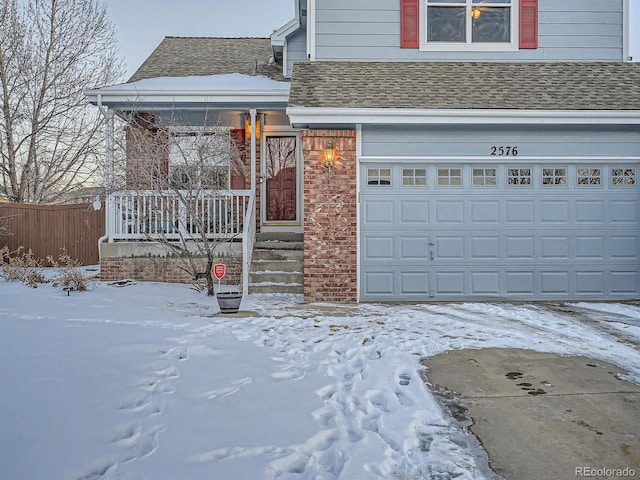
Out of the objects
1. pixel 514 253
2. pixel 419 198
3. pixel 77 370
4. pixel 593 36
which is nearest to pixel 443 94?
pixel 419 198

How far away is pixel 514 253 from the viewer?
8094 millimetres

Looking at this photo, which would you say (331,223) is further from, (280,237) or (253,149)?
(253,149)

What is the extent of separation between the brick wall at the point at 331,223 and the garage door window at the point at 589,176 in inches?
→ 148

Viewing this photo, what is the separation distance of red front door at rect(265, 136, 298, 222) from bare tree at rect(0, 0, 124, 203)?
21.6ft

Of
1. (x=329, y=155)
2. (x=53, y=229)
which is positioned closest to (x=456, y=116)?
(x=329, y=155)

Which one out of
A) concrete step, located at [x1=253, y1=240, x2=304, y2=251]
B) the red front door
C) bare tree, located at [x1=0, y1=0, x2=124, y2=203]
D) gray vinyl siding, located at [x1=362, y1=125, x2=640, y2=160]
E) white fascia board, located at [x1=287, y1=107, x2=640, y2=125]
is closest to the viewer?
white fascia board, located at [x1=287, y1=107, x2=640, y2=125]

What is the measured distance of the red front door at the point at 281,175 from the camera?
10.9m

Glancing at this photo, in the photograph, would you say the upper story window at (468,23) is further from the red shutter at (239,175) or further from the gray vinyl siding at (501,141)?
the red shutter at (239,175)

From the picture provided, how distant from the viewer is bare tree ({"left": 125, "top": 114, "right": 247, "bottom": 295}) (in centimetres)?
820

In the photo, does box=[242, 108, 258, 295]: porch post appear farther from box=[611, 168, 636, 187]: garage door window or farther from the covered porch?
box=[611, 168, 636, 187]: garage door window

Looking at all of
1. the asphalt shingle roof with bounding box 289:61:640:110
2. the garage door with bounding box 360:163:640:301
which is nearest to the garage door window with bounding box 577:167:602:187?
the garage door with bounding box 360:163:640:301

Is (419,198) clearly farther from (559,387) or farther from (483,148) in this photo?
(559,387)

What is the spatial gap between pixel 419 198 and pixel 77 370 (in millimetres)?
5762

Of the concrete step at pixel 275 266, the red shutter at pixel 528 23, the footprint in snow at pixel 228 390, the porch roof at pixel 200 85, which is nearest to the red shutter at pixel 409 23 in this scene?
the red shutter at pixel 528 23
